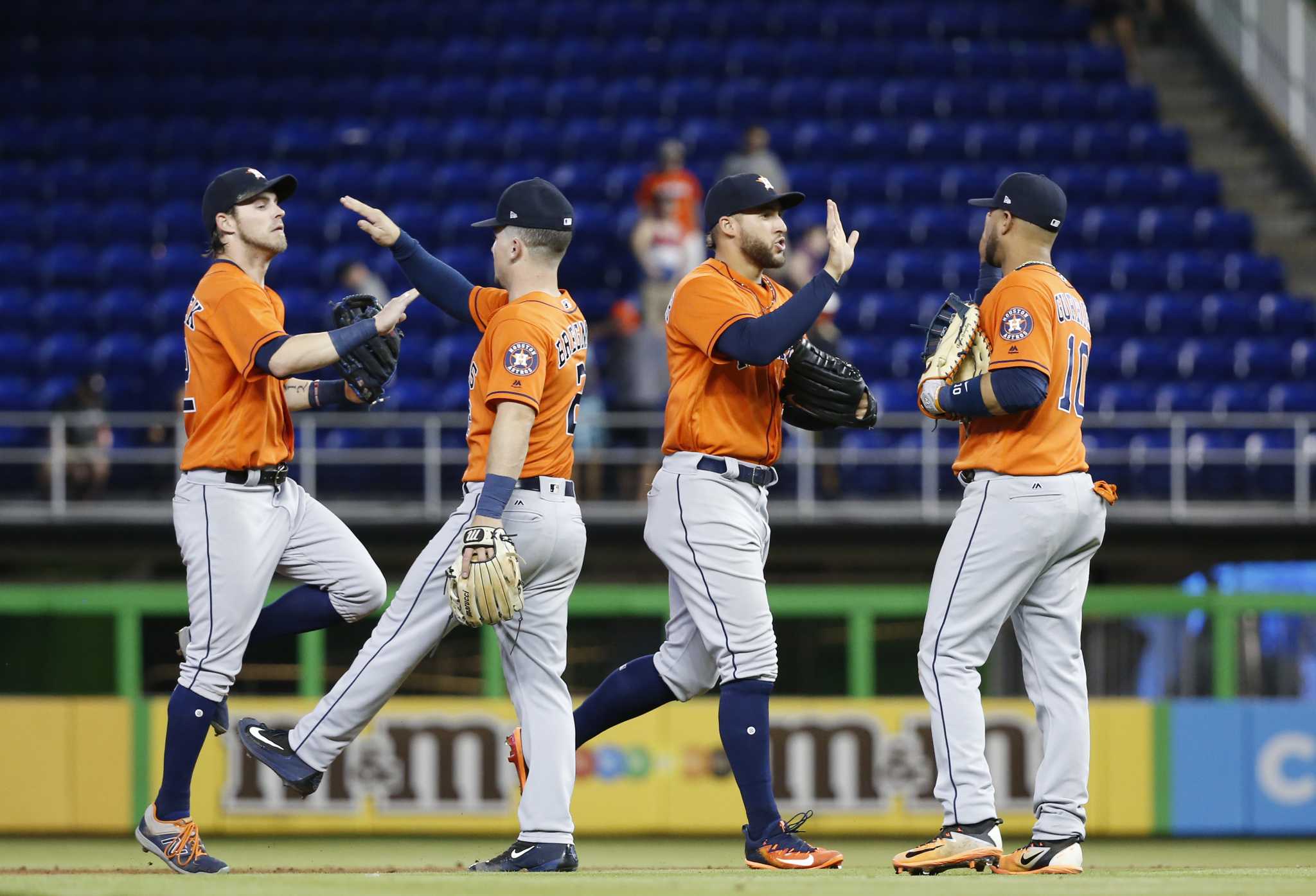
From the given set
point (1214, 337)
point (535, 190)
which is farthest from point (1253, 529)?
point (535, 190)

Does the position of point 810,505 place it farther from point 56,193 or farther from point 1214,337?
point 56,193

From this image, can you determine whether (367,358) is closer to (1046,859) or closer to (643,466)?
(1046,859)

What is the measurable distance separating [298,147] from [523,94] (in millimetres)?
2078

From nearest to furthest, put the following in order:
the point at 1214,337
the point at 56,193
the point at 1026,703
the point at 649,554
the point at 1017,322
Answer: the point at 1017,322, the point at 1026,703, the point at 649,554, the point at 1214,337, the point at 56,193

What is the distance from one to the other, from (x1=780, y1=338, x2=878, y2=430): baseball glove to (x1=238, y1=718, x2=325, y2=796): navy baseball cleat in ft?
6.29

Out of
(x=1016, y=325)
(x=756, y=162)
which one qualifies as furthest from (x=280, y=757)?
(x=756, y=162)

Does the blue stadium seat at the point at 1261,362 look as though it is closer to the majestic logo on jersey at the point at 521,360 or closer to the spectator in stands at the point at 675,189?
the spectator in stands at the point at 675,189

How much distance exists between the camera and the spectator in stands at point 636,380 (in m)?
11.2

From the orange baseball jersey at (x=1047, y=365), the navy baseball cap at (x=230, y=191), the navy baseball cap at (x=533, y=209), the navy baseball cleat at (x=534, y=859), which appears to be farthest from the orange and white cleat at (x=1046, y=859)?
the navy baseball cap at (x=230, y=191)

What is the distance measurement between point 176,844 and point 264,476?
1174mm

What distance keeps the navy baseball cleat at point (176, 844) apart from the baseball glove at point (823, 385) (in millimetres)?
2325

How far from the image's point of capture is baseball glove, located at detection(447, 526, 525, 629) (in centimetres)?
504

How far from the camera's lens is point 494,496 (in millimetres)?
5117

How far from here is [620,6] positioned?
17.0m
